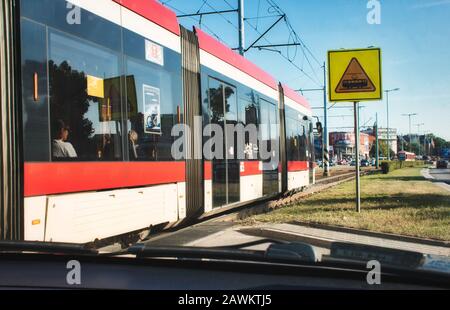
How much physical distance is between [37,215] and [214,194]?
528 centimetres

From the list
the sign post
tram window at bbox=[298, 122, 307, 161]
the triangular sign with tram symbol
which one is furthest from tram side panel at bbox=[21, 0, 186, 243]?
tram window at bbox=[298, 122, 307, 161]

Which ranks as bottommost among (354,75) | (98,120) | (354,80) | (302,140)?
(98,120)

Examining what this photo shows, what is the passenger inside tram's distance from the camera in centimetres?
584

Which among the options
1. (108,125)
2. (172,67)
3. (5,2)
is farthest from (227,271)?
(172,67)

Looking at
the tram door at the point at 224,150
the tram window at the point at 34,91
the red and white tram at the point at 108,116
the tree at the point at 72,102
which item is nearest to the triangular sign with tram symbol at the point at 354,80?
the tram door at the point at 224,150

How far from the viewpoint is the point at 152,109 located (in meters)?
8.03

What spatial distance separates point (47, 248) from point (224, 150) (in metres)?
8.17

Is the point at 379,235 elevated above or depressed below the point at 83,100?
below

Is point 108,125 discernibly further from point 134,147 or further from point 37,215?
point 37,215

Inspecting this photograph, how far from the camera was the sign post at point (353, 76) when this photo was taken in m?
11.9

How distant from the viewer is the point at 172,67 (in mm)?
8766

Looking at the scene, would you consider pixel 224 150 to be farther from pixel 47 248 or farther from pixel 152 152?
pixel 47 248

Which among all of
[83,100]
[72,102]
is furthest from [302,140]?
[72,102]

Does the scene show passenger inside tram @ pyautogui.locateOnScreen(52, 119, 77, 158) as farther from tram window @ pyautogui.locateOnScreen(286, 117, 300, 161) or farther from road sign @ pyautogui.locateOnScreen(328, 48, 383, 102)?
tram window @ pyautogui.locateOnScreen(286, 117, 300, 161)
